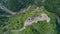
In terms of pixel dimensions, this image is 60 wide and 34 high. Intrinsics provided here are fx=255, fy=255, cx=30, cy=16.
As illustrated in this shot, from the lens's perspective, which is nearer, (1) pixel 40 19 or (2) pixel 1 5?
(1) pixel 40 19

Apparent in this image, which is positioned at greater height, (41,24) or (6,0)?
(6,0)

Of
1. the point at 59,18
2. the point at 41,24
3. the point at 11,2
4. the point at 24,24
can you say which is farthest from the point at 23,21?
the point at 11,2

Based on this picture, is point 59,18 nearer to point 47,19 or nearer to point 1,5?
point 47,19

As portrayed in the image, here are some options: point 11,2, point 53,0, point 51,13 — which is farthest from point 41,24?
point 11,2

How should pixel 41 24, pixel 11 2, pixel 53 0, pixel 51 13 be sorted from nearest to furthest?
pixel 41 24, pixel 51 13, pixel 53 0, pixel 11 2

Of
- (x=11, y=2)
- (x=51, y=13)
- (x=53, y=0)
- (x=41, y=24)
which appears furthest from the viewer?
(x=11, y=2)

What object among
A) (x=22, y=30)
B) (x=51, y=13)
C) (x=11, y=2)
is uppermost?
(x=11, y=2)
